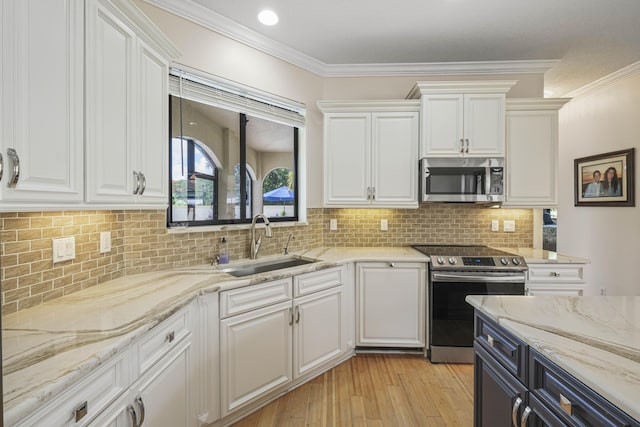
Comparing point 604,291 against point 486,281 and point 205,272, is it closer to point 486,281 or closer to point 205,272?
point 486,281

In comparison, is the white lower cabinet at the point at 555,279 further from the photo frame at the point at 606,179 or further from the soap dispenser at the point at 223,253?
the soap dispenser at the point at 223,253

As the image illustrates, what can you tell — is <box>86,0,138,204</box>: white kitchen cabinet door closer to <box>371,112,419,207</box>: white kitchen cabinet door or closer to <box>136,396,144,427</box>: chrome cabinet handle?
<box>136,396,144,427</box>: chrome cabinet handle

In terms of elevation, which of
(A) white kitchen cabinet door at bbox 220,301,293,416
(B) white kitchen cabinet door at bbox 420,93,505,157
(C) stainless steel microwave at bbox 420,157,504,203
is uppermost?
(B) white kitchen cabinet door at bbox 420,93,505,157

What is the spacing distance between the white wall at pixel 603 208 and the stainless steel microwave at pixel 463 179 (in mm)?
1868

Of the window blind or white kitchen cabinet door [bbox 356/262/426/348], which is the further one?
white kitchen cabinet door [bbox 356/262/426/348]

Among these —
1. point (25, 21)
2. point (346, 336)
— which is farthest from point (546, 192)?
point (25, 21)

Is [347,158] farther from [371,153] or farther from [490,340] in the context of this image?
[490,340]

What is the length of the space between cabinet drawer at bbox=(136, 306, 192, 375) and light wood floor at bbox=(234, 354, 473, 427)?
34.4 inches

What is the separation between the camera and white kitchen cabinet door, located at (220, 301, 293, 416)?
1990 millimetres

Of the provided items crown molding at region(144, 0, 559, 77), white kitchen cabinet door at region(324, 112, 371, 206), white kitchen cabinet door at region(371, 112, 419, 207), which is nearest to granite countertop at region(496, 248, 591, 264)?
white kitchen cabinet door at region(371, 112, 419, 207)

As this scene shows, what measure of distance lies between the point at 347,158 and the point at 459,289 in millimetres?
1552

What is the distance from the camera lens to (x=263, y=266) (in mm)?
2699

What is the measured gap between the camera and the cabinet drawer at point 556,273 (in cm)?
281

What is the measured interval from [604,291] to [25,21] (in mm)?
5418
